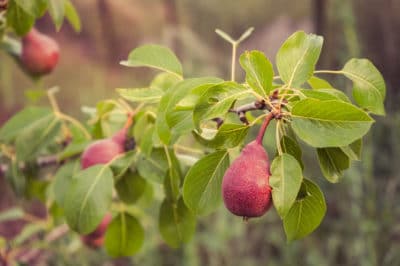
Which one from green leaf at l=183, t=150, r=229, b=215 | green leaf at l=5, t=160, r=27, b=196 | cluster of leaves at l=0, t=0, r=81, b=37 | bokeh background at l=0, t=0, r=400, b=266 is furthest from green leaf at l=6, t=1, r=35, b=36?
bokeh background at l=0, t=0, r=400, b=266

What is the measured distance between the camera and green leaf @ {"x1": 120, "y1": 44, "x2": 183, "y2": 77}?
66 centimetres

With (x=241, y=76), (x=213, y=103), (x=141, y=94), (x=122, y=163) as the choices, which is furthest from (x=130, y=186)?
(x=241, y=76)

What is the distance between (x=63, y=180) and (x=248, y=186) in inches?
15.7

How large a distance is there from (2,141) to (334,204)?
1191mm

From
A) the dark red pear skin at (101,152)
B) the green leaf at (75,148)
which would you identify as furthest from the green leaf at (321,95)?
the green leaf at (75,148)

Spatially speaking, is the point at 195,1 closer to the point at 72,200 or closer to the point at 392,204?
the point at 392,204

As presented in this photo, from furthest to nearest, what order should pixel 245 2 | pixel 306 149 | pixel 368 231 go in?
pixel 245 2 < pixel 306 149 < pixel 368 231

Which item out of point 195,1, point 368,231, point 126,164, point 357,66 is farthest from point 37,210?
point 357,66

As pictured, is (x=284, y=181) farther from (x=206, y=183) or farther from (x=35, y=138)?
(x=35, y=138)

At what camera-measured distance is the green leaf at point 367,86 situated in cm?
58

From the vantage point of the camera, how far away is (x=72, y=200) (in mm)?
689

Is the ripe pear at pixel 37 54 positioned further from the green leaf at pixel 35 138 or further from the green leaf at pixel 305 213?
the green leaf at pixel 305 213

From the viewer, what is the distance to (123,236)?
84 centimetres

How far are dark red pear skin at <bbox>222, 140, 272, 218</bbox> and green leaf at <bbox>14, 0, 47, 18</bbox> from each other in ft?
1.24
